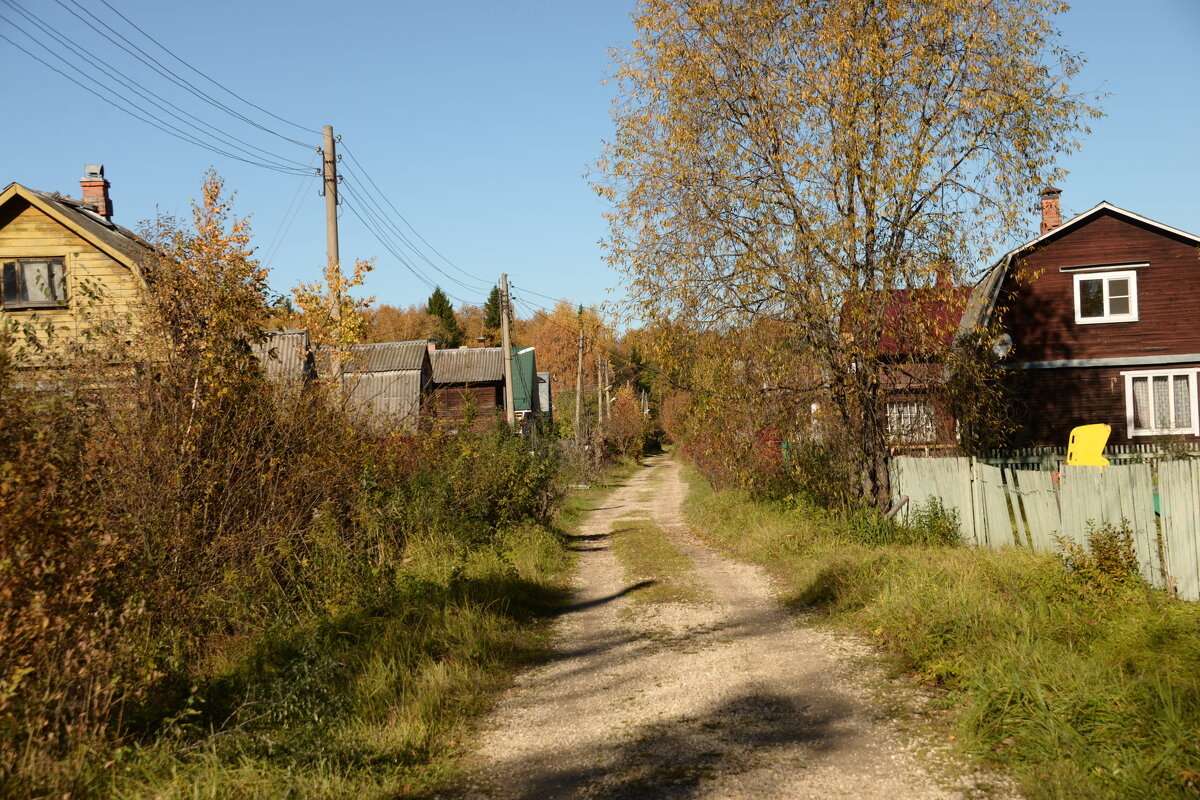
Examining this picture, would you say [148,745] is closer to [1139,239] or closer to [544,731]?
[544,731]

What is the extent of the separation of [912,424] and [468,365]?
32161mm

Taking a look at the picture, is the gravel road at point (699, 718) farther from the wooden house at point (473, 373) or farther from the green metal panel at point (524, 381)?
the green metal panel at point (524, 381)

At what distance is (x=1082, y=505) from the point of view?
9.58 meters

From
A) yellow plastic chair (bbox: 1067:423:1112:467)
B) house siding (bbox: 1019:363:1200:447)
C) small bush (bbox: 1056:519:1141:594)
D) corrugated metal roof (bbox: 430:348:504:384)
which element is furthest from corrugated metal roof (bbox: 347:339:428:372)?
small bush (bbox: 1056:519:1141:594)

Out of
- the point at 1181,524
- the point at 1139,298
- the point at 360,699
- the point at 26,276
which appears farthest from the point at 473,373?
the point at 360,699

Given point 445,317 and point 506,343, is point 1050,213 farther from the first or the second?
point 445,317

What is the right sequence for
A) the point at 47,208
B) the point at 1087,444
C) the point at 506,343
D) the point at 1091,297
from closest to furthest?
the point at 47,208 < the point at 1087,444 < the point at 1091,297 < the point at 506,343

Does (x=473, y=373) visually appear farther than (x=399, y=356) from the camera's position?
Yes

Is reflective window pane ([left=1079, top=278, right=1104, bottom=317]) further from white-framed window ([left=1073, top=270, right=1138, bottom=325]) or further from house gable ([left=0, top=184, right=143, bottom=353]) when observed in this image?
house gable ([left=0, top=184, right=143, bottom=353])

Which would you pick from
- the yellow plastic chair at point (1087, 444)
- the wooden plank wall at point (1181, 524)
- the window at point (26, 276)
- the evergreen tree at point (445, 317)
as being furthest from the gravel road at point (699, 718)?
the evergreen tree at point (445, 317)

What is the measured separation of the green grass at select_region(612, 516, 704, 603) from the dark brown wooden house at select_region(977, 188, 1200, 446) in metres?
11.9

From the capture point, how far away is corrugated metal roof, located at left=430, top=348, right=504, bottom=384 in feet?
142

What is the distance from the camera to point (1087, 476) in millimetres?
9375

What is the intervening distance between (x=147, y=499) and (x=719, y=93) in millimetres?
10195
